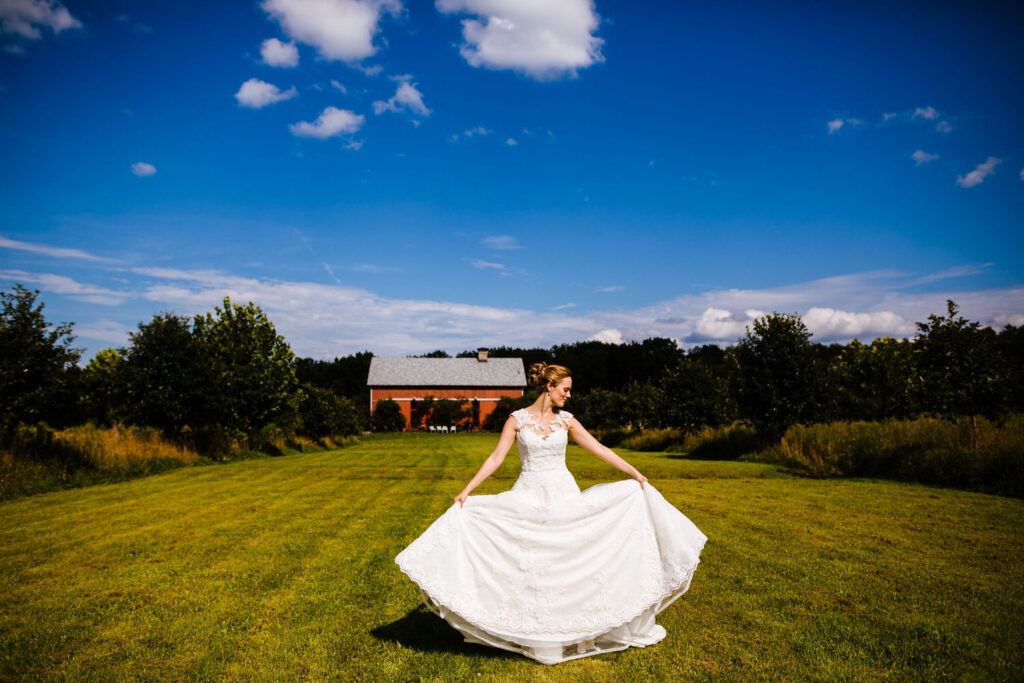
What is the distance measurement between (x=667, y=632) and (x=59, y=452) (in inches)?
696

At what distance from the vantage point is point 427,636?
5.25 meters

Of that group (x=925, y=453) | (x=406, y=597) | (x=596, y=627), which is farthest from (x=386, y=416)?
(x=596, y=627)

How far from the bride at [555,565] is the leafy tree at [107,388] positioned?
72.7 ft

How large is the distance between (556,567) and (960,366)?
15.5m

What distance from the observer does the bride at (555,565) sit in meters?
4.73

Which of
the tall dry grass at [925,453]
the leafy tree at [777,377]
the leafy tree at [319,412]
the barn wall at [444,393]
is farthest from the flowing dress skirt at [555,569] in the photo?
the barn wall at [444,393]

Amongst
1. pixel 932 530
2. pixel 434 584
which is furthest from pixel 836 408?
pixel 434 584

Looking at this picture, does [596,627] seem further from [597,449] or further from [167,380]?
[167,380]

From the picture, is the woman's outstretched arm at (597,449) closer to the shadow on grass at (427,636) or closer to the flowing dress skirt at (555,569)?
the flowing dress skirt at (555,569)

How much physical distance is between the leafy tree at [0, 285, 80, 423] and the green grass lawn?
3160 mm

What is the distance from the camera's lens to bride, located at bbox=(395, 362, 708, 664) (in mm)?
4730

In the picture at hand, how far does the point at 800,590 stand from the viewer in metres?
6.25

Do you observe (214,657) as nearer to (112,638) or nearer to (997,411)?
(112,638)

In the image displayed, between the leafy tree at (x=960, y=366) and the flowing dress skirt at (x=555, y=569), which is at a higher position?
the leafy tree at (x=960, y=366)
